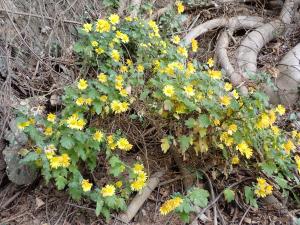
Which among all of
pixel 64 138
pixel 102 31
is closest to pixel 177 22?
pixel 102 31

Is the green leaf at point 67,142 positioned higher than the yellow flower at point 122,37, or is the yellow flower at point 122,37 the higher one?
the yellow flower at point 122,37

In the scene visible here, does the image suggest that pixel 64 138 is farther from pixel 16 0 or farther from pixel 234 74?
pixel 234 74

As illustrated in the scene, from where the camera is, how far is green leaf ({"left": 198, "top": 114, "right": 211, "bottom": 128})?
8.96ft

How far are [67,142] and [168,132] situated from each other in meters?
0.83

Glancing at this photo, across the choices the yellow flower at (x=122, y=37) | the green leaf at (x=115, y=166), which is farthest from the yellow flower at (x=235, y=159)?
the yellow flower at (x=122, y=37)

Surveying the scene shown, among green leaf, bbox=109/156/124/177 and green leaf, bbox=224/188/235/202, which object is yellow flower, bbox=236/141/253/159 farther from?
green leaf, bbox=109/156/124/177

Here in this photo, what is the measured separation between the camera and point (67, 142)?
8.70ft

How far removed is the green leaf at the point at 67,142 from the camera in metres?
2.64

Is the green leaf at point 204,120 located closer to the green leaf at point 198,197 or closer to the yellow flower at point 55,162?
the green leaf at point 198,197

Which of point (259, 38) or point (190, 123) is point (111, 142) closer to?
point (190, 123)

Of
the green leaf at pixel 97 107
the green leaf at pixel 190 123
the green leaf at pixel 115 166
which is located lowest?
the green leaf at pixel 115 166

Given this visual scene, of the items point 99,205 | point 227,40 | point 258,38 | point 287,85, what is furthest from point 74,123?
point 258,38

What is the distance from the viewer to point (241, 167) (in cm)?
319

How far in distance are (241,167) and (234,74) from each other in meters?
1.22
